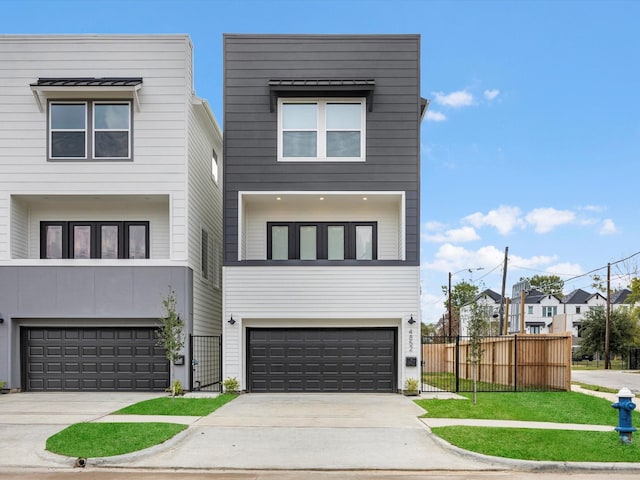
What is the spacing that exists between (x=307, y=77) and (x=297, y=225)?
15.5 ft

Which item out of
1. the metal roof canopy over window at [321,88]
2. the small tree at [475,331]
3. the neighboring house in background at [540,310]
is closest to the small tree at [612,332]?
the neighboring house in background at [540,310]

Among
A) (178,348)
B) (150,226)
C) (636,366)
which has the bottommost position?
(636,366)

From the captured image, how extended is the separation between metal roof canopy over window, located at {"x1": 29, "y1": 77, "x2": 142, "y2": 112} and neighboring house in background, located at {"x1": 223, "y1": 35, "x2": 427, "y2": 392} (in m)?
2.79

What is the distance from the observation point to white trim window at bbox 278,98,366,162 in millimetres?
19469

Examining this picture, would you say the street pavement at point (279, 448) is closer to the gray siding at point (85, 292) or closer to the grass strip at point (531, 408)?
the grass strip at point (531, 408)

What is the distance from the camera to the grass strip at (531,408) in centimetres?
1395

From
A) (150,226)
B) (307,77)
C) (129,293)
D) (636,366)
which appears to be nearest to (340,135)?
(307,77)

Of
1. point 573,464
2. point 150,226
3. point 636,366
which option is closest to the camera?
point 573,464

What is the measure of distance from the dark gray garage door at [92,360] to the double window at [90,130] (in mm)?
5305

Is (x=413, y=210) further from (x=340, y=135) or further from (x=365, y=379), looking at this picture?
(x=365, y=379)

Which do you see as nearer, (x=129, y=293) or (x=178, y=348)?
(x=178, y=348)

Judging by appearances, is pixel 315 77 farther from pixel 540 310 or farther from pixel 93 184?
pixel 540 310

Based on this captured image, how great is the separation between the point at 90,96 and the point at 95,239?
4458mm

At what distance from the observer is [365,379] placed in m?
19.3
